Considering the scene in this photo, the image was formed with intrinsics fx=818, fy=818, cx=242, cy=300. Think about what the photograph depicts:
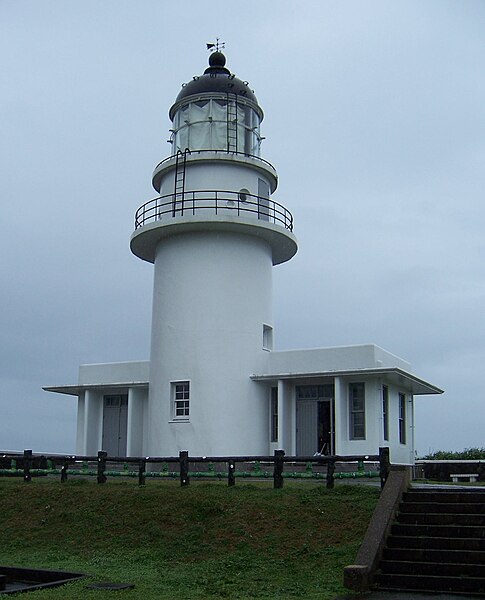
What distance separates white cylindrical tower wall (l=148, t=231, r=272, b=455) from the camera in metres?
22.6

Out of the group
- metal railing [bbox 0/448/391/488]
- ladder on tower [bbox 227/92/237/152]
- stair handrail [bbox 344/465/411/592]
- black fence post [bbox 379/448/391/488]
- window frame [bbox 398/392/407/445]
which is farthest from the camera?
window frame [bbox 398/392/407/445]

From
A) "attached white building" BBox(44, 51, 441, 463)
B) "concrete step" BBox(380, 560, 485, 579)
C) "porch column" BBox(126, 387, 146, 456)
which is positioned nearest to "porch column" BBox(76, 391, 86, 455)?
"porch column" BBox(126, 387, 146, 456)

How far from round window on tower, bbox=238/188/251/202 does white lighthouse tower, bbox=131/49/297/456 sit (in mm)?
35

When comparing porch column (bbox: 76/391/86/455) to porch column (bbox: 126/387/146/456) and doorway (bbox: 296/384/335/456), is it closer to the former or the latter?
porch column (bbox: 126/387/146/456)

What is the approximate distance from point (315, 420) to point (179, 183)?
7920mm

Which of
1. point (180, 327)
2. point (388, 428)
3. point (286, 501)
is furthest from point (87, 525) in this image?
point (388, 428)

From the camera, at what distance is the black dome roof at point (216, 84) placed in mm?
24297

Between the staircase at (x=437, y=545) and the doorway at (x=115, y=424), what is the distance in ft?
45.4

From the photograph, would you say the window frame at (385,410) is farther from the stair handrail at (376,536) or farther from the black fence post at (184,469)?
the stair handrail at (376,536)

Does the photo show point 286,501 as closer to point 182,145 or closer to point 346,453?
point 346,453

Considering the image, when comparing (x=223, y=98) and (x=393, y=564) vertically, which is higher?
(x=223, y=98)

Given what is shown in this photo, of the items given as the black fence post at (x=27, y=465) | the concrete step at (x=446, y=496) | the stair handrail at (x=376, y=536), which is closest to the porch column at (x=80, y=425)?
the black fence post at (x=27, y=465)

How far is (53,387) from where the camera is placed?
27.6m

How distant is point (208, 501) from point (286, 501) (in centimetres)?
152
